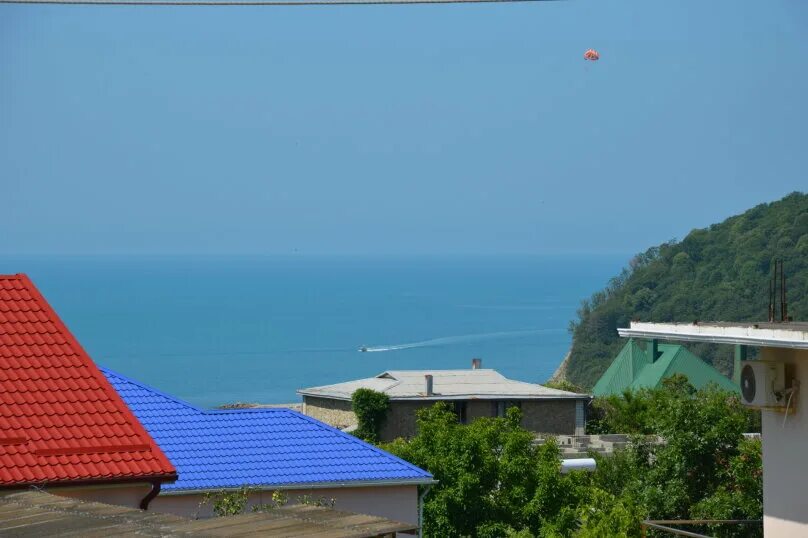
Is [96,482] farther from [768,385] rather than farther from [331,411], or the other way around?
[331,411]

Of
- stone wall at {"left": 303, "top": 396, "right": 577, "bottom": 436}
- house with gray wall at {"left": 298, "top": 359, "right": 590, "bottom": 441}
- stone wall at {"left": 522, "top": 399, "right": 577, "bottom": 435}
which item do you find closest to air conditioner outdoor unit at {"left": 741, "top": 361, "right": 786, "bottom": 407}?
house with gray wall at {"left": 298, "top": 359, "right": 590, "bottom": 441}

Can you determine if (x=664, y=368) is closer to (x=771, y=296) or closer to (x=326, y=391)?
(x=326, y=391)

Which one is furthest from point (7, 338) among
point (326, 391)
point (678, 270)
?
point (678, 270)

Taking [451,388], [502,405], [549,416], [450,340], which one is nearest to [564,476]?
[502,405]

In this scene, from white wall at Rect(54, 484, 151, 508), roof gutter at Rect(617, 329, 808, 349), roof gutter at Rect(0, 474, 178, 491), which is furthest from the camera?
white wall at Rect(54, 484, 151, 508)

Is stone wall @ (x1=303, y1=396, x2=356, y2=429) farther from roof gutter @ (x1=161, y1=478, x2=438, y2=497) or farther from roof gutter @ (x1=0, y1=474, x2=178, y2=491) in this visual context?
roof gutter @ (x1=0, y1=474, x2=178, y2=491)

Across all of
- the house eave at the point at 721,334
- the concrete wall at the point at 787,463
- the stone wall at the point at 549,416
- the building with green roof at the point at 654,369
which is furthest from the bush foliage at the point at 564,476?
the building with green roof at the point at 654,369

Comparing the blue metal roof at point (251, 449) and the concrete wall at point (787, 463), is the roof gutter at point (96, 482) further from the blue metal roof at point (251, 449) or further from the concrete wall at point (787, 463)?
the concrete wall at point (787, 463)
